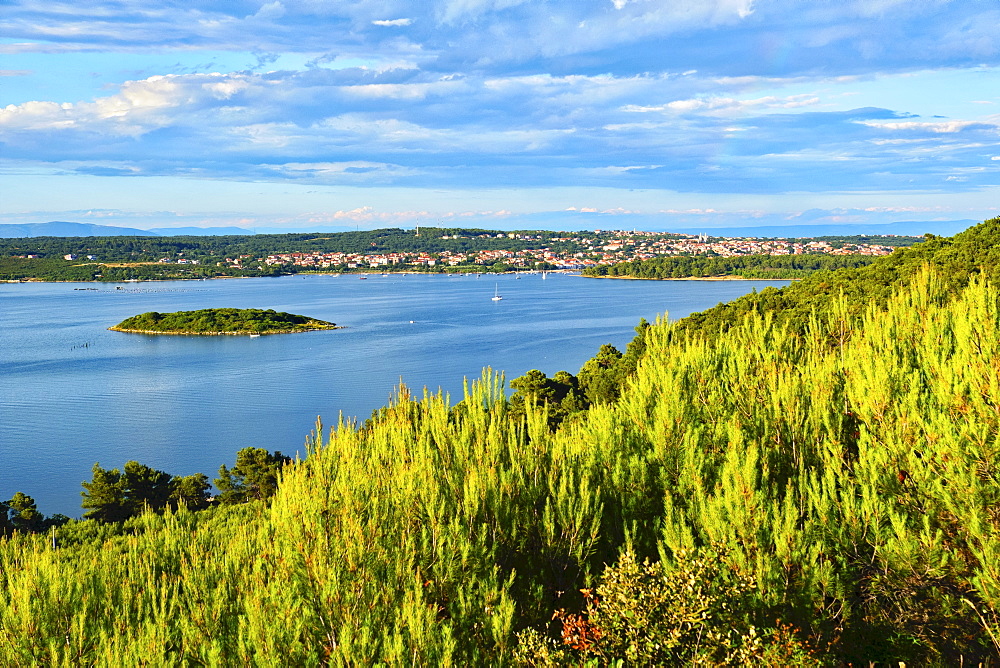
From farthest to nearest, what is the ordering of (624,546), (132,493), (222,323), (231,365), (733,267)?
(733,267)
(222,323)
(231,365)
(132,493)
(624,546)

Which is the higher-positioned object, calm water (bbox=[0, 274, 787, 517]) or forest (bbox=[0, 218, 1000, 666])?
forest (bbox=[0, 218, 1000, 666])

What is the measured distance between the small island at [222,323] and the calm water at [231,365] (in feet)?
8.98

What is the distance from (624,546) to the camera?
7387mm

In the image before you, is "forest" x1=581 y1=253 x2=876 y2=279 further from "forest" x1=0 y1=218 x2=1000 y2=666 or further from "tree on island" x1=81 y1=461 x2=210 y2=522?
"forest" x1=0 y1=218 x2=1000 y2=666

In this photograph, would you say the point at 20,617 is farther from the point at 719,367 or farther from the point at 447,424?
the point at 719,367

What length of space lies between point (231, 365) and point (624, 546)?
55298 mm

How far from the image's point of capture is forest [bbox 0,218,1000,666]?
17.6 feet

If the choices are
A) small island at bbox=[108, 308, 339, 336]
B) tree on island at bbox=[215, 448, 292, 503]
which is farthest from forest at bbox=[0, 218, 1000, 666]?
small island at bbox=[108, 308, 339, 336]

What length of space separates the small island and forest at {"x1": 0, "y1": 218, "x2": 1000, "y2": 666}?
6944cm

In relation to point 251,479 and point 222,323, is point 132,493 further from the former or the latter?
point 222,323

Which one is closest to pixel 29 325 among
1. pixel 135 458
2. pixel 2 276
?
pixel 135 458

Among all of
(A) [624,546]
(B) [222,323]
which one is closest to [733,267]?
(B) [222,323]

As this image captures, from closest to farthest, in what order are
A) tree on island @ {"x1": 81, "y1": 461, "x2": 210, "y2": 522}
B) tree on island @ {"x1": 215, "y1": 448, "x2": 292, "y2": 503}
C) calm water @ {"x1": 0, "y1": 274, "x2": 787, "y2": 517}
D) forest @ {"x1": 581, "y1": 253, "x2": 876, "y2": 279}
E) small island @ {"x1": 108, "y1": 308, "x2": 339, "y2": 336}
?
1. tree on island @ {"x1": 81, "y1": 461, "x2": 210, "y2": 522}
2. tree on island @ {"x1": 215, "y1": 448, "x2": 292, "y2": 503}
3. calm water @ {"x1": 0, "y1": 274, "x2": 787, "y2": 517}
4. small island @ {"x1": 108, "y1": 308, "x2": 339, "y2": 336}
5. forest @ {"x1": 581, "y1": 253, "x2": 876, "y2": 279}

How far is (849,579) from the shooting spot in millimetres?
6312
